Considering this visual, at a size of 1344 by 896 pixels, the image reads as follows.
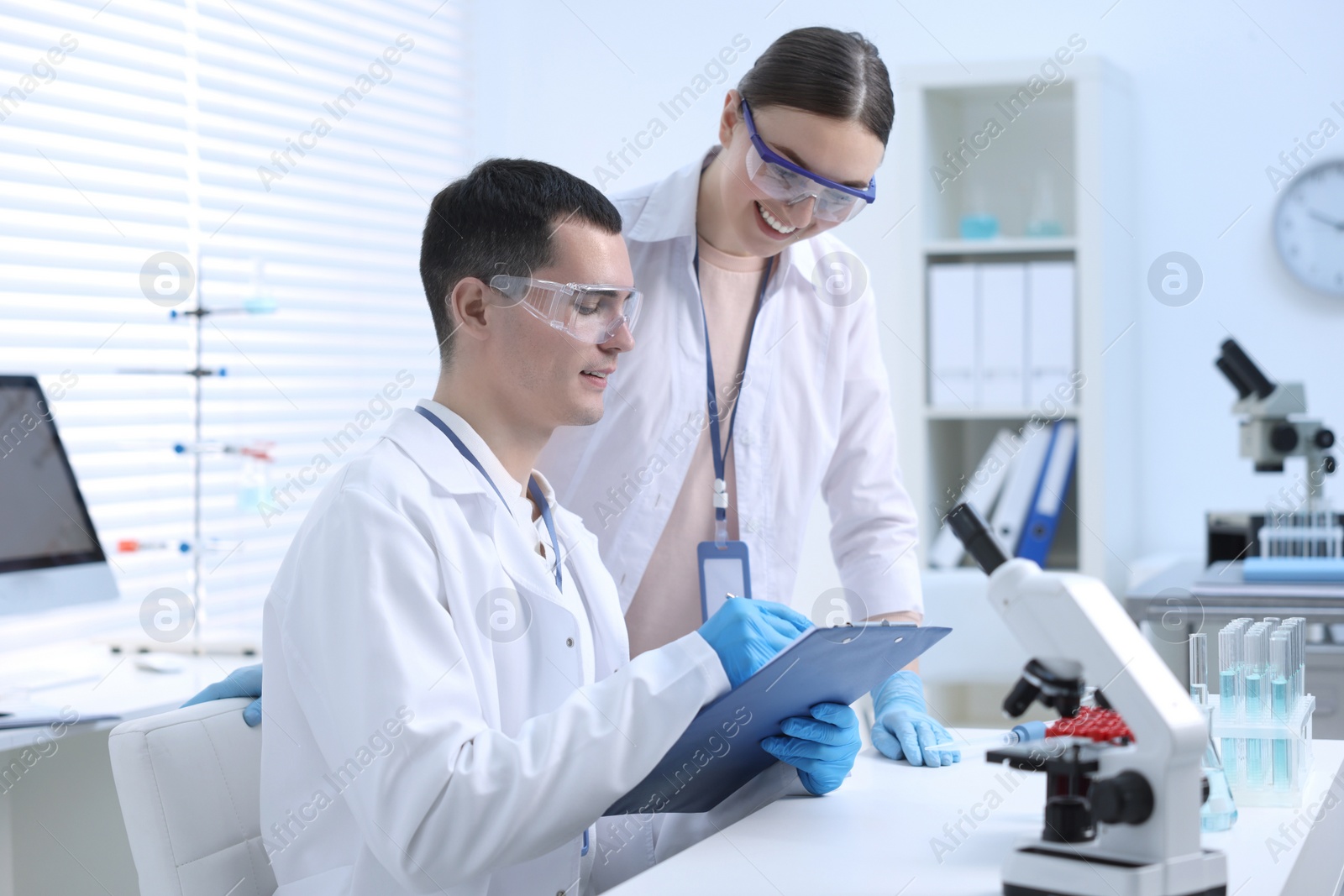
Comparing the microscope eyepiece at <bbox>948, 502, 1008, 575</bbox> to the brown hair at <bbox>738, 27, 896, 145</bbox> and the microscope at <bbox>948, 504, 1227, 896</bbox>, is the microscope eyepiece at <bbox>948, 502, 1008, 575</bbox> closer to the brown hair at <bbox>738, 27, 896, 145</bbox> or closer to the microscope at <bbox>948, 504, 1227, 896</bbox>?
the microscope at <bbox>948, 504, 1227, 896</bbox>

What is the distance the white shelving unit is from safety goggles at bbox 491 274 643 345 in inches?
84.6

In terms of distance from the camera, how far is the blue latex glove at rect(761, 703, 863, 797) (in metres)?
1.31

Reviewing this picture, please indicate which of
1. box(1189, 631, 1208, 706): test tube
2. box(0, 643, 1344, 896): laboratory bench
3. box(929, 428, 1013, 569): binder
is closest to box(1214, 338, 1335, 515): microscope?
box(929, 428, 1013, 569): binder

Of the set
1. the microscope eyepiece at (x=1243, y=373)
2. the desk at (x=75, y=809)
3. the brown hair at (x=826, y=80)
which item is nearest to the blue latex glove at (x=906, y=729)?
the brown hair at (x=826, y=80)

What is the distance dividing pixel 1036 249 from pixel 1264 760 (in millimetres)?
2303

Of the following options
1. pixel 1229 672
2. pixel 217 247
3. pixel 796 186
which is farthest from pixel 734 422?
pixel 217 247

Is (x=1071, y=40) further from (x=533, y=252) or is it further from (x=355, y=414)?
(x=533, y=252)

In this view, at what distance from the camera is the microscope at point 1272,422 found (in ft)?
9.67

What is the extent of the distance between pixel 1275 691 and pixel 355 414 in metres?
2.53

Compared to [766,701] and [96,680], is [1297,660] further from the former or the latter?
[96,680]

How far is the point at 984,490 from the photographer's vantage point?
350 cm

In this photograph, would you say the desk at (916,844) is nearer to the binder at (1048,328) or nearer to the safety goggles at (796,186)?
the safety goggles at (796,186)

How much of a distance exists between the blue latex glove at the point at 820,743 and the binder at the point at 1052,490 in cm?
216

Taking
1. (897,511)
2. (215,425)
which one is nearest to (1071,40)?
(897,511)
